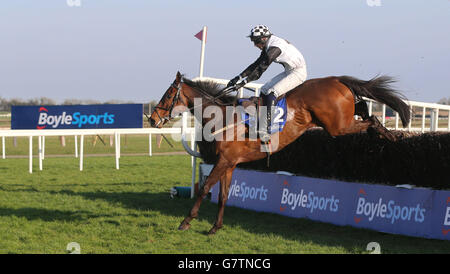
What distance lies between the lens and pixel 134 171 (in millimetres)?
14812

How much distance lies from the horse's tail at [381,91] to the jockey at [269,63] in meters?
0.67

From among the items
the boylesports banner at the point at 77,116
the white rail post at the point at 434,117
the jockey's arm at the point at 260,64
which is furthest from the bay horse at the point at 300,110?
the boylesports banner at the point at 77,116

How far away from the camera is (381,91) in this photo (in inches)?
282

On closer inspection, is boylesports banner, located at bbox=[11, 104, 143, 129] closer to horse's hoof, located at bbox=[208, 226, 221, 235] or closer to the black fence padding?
the black fence padding

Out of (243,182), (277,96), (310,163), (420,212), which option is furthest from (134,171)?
(420,212)

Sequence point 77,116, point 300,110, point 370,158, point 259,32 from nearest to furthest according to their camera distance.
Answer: point 259,32, point 300,110, point 370,158, point 77,116

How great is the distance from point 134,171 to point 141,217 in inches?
279

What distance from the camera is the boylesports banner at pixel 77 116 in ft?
55.5

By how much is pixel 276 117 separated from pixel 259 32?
1163mm

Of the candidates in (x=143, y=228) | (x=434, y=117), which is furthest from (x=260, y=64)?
(x=434, y=117)

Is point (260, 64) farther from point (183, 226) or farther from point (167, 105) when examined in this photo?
point (183, 226)

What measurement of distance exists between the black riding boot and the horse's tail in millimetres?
1090

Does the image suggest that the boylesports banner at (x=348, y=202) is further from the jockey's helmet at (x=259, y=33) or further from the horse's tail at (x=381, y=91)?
the jockey's helmet at (x=259, y=33)
